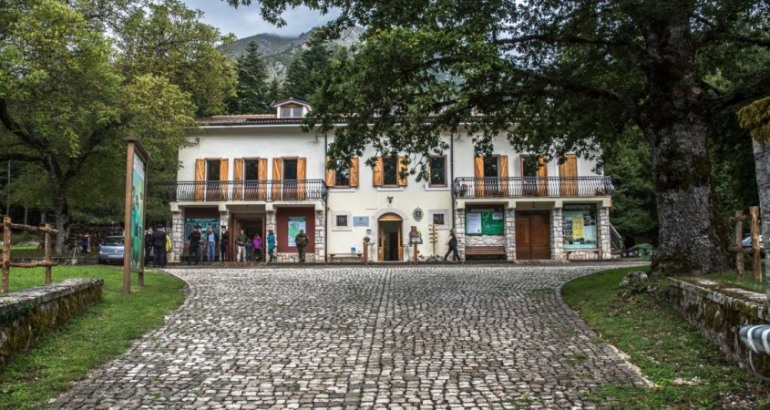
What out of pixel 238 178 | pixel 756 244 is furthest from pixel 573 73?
pixel 238 178

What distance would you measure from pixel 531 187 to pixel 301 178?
38.2 feet

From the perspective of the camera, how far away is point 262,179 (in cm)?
3041

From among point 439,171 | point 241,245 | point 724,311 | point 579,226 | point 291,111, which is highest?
point 291,111

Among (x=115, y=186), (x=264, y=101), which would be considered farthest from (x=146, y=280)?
(x=264, y=101)

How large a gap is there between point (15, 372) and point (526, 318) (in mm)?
6338

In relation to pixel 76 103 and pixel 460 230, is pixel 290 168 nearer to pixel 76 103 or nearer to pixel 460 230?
pixel 460 230

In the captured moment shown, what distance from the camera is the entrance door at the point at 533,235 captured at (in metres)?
30.2

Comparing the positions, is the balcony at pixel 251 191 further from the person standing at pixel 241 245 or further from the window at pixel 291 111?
the window at pixel 291 111

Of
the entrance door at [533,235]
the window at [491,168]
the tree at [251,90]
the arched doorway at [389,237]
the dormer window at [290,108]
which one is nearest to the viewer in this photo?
the arched doorway at [389,237]

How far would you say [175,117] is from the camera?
24.0 metres

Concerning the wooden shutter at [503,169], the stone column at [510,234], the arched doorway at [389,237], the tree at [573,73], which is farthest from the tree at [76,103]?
the stone column at [510,234]

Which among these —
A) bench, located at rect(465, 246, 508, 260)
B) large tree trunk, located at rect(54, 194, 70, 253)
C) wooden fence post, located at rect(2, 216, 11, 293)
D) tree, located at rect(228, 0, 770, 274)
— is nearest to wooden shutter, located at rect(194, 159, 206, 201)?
large tree trunk, located at rect(54, 194, 70, 253)

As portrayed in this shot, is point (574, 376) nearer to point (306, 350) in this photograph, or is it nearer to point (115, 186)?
point (306, 350)

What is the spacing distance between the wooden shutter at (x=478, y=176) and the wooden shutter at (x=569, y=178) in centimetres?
391
